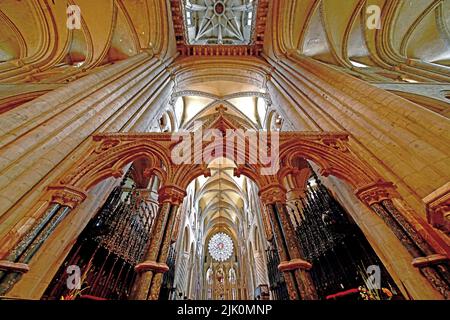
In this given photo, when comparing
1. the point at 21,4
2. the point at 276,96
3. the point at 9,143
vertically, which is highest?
the point at 21,4

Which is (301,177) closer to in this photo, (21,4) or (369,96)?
(369,96)

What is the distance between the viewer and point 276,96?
29.4 ft

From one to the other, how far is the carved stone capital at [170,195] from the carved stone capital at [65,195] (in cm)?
129

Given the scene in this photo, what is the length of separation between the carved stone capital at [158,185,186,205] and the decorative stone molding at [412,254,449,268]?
11.5ft

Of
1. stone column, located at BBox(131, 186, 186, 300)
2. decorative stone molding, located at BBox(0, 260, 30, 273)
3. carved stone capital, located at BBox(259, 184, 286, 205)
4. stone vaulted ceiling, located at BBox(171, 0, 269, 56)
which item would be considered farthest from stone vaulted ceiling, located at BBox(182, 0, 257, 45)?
decorative stone molding, located at BBox(0, 260, 30, 273)

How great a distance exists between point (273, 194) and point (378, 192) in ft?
5.32

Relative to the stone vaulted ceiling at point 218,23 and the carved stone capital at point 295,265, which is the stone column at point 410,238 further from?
the stone vaulted ceiling at point 218,23

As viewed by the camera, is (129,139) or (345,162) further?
(129,139)

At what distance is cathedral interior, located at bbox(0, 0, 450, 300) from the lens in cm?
319

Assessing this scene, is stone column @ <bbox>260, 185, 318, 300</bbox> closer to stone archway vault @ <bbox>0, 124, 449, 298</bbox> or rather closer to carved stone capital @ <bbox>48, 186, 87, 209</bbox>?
stone archway vault @ <bbox>0, 124, 449, 298</bbox>

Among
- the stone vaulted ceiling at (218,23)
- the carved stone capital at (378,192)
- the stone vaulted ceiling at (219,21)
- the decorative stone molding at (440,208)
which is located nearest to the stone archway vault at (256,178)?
the carved stone capital at (378,192)

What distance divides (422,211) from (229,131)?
3513mm

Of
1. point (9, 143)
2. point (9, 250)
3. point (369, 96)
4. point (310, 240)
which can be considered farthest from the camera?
point (310, 240)

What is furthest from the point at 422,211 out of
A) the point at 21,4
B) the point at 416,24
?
the point at 21,4
